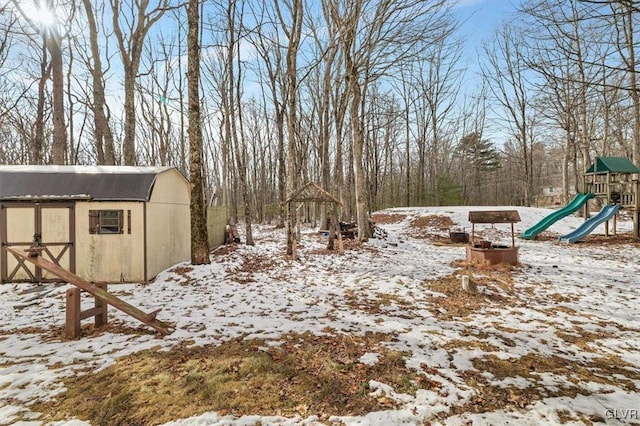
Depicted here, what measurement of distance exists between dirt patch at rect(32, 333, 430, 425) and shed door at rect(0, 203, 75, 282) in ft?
19.8

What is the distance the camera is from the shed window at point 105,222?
7871 millimetres

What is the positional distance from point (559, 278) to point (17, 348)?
1084 centimetres

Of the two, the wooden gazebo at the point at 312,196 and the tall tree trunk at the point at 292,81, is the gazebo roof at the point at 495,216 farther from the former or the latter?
the tall tree trunk at the point at 292,81

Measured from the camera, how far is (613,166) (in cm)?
1377

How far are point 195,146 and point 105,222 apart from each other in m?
3.21

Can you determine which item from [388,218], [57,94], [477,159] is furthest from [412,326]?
[477,159]

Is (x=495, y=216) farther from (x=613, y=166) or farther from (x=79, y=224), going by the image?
(x=79, y=224)

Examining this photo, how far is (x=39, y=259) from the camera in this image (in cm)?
450

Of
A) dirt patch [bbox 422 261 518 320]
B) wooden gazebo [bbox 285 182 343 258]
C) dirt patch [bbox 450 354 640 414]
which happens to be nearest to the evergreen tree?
wooden gazebo [bbox 285 182 343 258]

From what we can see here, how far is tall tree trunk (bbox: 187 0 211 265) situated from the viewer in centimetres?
880

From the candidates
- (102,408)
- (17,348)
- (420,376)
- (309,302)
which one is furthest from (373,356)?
(17,348)

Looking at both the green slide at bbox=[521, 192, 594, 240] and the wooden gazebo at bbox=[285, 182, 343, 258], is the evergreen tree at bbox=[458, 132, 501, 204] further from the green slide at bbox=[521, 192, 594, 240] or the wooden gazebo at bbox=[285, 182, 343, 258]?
the wooden gazebo at bbox=[285, 182, 343, 258]

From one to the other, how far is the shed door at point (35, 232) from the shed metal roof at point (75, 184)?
0.32m

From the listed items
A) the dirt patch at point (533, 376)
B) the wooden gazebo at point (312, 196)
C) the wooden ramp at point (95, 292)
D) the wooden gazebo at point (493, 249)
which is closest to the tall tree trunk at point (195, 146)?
the wooden gazebo at point (312, 196)
